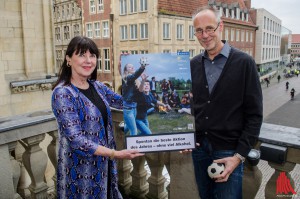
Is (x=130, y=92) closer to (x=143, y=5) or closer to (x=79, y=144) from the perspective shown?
(x=79, y=144)

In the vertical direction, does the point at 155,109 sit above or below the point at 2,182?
above

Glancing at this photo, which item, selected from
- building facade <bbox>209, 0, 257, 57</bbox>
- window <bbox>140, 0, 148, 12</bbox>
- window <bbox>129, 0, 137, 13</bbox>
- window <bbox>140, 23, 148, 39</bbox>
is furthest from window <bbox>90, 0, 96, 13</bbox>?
building facade <bbox>209, 0, 257, 57</bbox>

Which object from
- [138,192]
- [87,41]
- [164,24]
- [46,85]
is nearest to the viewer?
[87,41]

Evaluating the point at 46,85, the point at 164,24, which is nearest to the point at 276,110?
the point at 164,24

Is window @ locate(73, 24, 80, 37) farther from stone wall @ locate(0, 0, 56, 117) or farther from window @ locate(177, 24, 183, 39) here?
stone wall @ locate(0, 0, 56, 117)

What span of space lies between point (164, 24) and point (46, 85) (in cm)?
1904

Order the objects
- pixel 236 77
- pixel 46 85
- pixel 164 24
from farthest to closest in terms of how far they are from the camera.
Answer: pixel 164 24 → pixel 46 85 → pixel 236 77

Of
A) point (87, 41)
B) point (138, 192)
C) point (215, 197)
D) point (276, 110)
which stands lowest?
point (276, 110)

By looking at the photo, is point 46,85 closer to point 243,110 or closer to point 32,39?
point 32,39

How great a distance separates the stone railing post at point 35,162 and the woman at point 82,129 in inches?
27.6

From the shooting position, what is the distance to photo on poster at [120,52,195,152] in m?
2.20

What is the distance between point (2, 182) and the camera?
2586mm

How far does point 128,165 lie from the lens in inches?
145

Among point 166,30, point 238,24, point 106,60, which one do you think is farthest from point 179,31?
point 238,24
